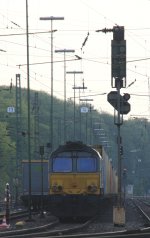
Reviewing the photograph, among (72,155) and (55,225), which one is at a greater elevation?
(72,155)

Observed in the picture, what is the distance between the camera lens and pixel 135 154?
193250 mm

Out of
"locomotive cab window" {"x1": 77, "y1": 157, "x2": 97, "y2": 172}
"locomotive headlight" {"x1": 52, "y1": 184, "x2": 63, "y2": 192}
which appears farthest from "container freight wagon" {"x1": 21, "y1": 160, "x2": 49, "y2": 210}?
"locomotive headlight" {"x1": 52, "y1": 184, "x2": 63, "y2": 192}

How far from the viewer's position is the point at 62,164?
35.6 meters

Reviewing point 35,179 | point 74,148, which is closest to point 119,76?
point 74,148

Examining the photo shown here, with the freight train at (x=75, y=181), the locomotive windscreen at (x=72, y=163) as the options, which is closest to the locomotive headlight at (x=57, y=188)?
the freight train at (x=75, y=181)

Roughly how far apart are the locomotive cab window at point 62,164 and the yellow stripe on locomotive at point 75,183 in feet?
1.04

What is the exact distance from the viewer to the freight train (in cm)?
3403

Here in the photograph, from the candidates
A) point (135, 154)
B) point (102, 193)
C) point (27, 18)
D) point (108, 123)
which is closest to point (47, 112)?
point (108, 123)

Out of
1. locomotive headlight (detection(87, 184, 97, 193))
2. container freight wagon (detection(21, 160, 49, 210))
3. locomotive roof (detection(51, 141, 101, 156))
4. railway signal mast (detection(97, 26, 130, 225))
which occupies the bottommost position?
locomotive headlight (detection(87, 184, 97, 193))

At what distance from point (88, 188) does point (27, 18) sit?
1608 centimetres

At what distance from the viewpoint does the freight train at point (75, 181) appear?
3403cm

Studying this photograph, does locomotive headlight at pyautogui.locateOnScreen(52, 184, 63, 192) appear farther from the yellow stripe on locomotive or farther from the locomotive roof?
the locomotive roof

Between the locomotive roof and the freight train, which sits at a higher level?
the locomotive roof

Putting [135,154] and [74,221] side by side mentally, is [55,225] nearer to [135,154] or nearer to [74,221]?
[74,221]
